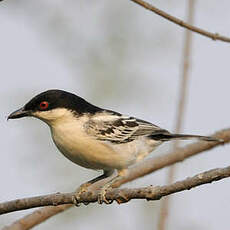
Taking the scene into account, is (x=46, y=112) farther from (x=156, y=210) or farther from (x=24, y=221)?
(x=156, y=210)

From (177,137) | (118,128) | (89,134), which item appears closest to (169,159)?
(177,137)

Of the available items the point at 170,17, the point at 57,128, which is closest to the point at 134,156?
the point at 57,128

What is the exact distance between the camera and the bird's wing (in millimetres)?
5441

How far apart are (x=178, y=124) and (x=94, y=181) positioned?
127 cm

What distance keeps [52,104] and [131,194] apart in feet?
7.18

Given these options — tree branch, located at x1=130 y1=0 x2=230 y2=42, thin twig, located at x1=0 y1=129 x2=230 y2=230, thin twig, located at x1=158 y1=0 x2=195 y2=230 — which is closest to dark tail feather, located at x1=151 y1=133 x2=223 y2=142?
thin twig, located at x1=0 y1=129 x2=230 y2=230

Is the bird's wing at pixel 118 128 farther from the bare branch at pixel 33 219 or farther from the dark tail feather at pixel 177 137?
the bare branch at pixel 33 219

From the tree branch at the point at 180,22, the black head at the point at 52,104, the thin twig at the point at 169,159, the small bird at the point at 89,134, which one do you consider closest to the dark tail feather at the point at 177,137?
the small bird at the point at 89,134

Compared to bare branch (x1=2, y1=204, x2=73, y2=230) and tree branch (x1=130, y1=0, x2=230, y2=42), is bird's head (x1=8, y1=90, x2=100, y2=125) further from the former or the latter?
tree branch (x1=130, y1=0, x2=230, y2=42)

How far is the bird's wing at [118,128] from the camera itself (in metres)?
5.44

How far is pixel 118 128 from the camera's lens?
18.8ft

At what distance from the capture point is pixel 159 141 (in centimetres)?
596

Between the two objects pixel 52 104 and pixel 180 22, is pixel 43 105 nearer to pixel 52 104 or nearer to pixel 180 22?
pixel 52 104

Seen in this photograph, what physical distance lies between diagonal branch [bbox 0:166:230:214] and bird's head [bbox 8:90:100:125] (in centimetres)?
135
